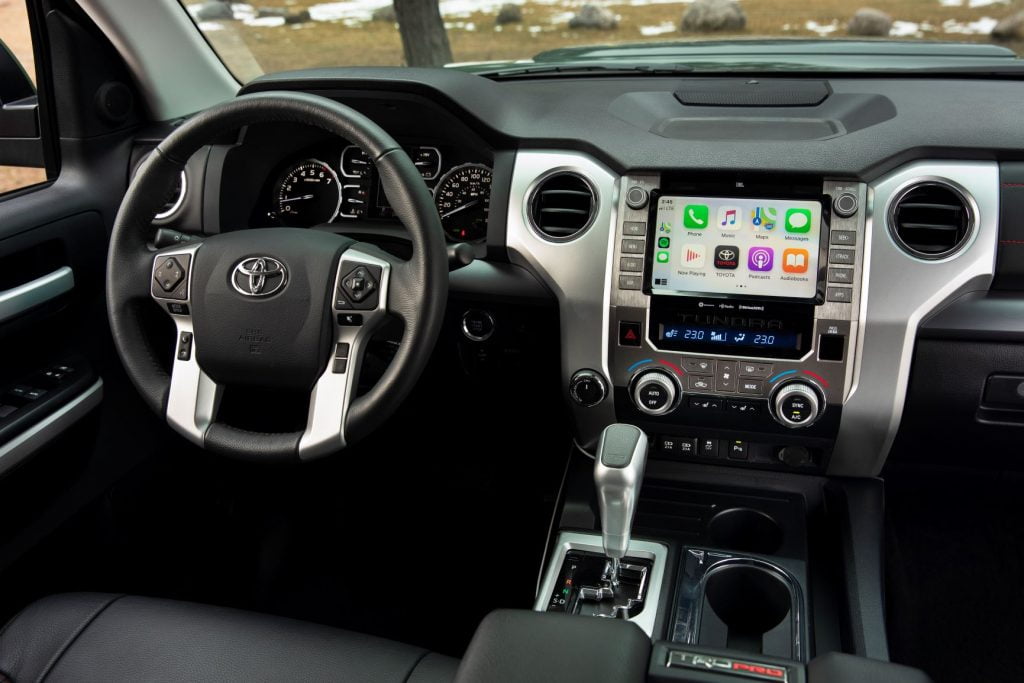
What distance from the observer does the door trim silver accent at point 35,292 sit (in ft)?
5.84

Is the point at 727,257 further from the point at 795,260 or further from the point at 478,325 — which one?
the point at 478,325

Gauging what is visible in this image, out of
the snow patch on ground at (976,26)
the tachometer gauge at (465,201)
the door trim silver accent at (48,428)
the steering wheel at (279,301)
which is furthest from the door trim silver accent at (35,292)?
the snow patch on ground at (976,26)

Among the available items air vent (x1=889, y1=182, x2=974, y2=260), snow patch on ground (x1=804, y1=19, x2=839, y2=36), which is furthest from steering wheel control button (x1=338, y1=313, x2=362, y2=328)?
snow patch on ground (x1=804, y1=19, x2=839, y2=36)

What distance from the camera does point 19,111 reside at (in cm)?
212

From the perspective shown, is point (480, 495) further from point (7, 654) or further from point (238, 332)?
point (7, 654)

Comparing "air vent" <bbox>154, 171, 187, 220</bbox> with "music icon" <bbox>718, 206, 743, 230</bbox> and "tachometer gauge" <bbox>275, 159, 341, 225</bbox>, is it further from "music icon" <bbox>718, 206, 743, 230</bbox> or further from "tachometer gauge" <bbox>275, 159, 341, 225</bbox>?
"music icon" <bbox>718, 206, 743, 230</bbox>

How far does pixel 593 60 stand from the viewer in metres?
2.15

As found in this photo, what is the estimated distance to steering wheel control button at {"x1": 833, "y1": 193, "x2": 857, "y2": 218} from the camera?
169 centimetres

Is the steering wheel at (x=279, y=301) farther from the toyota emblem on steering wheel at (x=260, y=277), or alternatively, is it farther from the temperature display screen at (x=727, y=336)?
the temperature display screen at (x=727, y=336)

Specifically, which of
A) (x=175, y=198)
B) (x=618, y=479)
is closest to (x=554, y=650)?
(x=618, y=479)

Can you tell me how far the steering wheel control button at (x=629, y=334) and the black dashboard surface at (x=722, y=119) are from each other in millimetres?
309

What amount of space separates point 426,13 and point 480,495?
1.32 meters

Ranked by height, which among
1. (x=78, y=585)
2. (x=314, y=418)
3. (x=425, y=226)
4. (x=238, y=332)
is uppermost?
(x=425, y=226)

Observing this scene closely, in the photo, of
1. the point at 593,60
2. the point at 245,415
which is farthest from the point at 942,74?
the point at 245,415
